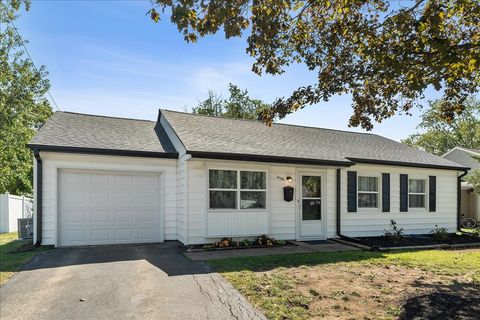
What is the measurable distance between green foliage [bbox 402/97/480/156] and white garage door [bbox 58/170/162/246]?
37260 mm

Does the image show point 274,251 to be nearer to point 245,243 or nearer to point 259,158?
point 245,243

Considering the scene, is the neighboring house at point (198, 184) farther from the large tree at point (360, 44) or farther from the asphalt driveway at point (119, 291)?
the large tree at point (360, 44)

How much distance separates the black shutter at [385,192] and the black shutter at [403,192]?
66 centimetres

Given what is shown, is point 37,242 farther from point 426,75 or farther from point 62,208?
point 426,75

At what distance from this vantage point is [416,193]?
13.6 metres

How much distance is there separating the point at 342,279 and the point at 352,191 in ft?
20.3

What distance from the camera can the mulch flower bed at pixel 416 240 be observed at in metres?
10.9

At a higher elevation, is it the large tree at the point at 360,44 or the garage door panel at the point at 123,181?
the large tree at the point at 360,44

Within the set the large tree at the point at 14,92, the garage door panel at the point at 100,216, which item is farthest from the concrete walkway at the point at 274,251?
the large tree at the point at 14,92

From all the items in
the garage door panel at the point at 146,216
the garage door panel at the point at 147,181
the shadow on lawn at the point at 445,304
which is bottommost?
the shadow on lawn at the point at 445,304

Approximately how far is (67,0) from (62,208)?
531 centimetres

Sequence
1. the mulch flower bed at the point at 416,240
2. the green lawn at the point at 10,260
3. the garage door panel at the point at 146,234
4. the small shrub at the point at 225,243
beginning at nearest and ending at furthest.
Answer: the green lawn at the point at 10,260
the small shrub at the point at 225,243
the garage door panel at the point at 146,234
the mulch flower bed at the point at 416,240

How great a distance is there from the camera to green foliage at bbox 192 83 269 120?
3366cm

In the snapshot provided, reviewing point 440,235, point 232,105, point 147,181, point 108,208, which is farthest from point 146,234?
point 232,105
